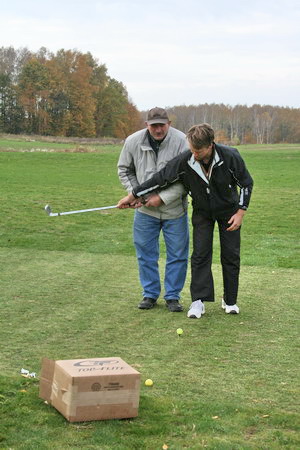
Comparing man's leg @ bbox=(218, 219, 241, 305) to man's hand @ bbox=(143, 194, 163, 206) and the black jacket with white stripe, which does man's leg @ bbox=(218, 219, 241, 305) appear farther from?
man's hand @ bbox=(143, 194, 163, 206)

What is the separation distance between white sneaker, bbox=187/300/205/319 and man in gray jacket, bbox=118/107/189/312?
23cm

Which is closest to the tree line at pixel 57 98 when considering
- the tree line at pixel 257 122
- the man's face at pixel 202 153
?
the tree line at pixel 257 122

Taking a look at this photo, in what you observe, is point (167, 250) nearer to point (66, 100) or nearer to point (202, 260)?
point (202, 260)

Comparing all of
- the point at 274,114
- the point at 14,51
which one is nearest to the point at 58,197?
the point at 14,51

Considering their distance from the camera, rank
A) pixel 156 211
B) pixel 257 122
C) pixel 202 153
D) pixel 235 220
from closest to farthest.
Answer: pixel 202 153, pixel 235 220, pixel 156 211, pixel 257 122

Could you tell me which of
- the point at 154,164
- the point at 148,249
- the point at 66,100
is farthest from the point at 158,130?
the point at 66,100

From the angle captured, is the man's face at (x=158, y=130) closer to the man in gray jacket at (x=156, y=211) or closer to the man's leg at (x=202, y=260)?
the man in gray jacket at (x=156, y=211)

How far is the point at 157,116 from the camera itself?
744 cm

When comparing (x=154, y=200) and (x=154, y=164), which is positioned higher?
(x=154, y=164)

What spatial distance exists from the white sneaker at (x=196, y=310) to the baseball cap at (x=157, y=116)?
1.82 meters

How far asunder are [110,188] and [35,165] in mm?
9664

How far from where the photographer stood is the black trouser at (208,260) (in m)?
7.51

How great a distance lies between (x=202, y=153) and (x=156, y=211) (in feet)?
3.36

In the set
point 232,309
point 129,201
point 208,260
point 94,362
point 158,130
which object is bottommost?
point 232,309
